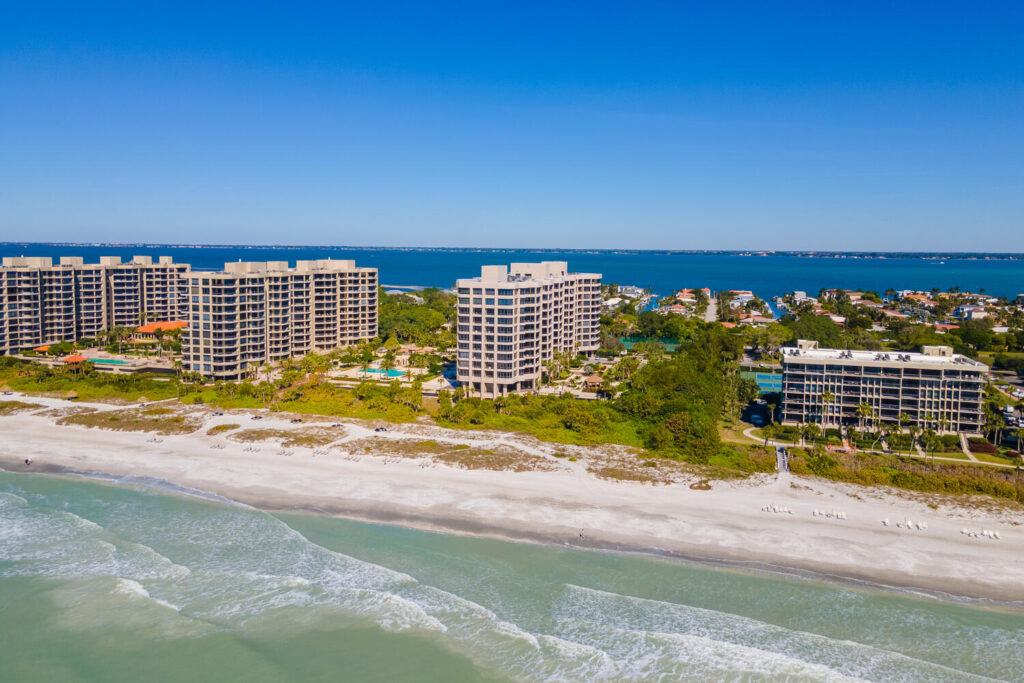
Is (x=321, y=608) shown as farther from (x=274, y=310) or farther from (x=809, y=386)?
(x=274, y=310)

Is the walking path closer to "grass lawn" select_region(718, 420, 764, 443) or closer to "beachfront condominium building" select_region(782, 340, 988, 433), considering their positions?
"grass lawn" select_region(718, 420, 764, 443)

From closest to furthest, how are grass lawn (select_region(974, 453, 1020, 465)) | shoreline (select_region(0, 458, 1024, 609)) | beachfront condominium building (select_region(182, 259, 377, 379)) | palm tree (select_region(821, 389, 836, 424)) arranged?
shoreline (select_region(0, 458, 1024, 609)), grass lawn (select_region(974, 453, 1020, 465)), palm tree (select_region(821, 389, 836, 424)), beachfront condominium building (select_region(182, 259, 377, 379))

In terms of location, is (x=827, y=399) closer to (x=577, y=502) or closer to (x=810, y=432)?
(x=810, y=432)

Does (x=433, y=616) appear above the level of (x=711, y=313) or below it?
below

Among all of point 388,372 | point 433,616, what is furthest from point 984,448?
point 388,372

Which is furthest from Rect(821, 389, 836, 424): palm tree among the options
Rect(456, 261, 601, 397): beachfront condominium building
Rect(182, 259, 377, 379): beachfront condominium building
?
Rect(182, 259, 377, 379): beachfront condominium building

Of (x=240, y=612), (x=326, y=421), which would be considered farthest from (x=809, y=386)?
(x=240, y=612)

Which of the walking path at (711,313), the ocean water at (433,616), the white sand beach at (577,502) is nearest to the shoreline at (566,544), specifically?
the white sand beach at (577,502)
